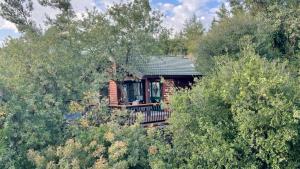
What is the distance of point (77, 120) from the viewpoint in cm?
982

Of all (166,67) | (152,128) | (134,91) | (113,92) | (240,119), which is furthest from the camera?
(134,91)

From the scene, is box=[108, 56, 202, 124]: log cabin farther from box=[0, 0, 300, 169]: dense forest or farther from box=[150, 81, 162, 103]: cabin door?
box=[0, 0, 300, 169]: dense forest

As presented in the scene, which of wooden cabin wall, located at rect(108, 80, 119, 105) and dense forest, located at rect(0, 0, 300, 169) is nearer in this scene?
dense forest, located at rect(0, 0, 300, 169)

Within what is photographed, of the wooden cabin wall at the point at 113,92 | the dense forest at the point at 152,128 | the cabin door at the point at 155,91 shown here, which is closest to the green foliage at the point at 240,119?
the dense forest at the point at 152,128

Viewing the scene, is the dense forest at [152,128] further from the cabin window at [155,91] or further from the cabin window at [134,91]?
the cabin window at [155,91]

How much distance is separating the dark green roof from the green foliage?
47.5 ft

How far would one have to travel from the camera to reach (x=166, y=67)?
26.0m

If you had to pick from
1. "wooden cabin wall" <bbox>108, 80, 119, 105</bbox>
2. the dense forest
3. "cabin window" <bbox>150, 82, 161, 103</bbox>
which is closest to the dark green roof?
"cabin window" <bbox>150, 82, 161, 103</bbox>

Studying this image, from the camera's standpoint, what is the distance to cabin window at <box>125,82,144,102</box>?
85.5 ft

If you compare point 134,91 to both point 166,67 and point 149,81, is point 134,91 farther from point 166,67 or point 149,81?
point 166,67

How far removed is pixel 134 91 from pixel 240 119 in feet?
62.3

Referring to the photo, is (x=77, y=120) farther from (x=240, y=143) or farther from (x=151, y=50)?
(x=151, y=50)

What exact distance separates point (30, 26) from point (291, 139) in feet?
68.2

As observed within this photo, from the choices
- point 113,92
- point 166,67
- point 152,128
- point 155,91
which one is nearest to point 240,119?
point 152,128
